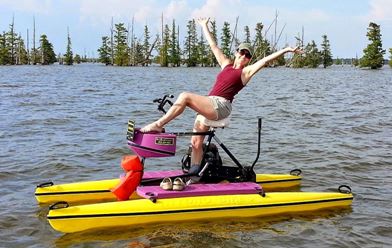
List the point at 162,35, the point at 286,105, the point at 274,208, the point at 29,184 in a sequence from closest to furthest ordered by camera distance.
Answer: the point at 274,208 → the point at 29,184 → the point at 286,105 → the point at 162,35

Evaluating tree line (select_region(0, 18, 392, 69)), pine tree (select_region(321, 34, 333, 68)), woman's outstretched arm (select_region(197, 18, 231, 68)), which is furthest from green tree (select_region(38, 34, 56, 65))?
woman's outstretched arm (select_region(197, 18, 231, 68))

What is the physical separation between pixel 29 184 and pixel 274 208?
4.64m

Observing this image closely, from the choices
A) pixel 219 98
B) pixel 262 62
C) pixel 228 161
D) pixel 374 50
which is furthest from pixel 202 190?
pixel 374 50

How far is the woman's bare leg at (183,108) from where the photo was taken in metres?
7.16

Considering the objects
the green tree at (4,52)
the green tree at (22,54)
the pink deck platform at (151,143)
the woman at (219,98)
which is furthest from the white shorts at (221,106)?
the green tree at (22,54)

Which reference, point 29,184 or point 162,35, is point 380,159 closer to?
point 29,184

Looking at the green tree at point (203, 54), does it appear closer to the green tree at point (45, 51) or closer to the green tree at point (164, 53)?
the green tree at point (164, 53)

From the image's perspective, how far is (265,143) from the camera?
13656mm

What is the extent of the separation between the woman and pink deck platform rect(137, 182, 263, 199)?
0.56m

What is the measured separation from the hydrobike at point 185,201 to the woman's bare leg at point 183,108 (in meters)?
0.14

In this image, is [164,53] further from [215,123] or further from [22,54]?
Result: [215,123]

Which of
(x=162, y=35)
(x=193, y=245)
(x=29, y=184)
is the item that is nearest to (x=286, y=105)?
(x=29, y=184)

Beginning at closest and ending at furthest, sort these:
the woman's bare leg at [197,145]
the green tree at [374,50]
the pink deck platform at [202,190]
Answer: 1. the pink deck platform at [202,190]
2. the woman's bare leg at [197,145]
3. the green tree at [374,50]

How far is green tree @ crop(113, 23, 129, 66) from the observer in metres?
102
